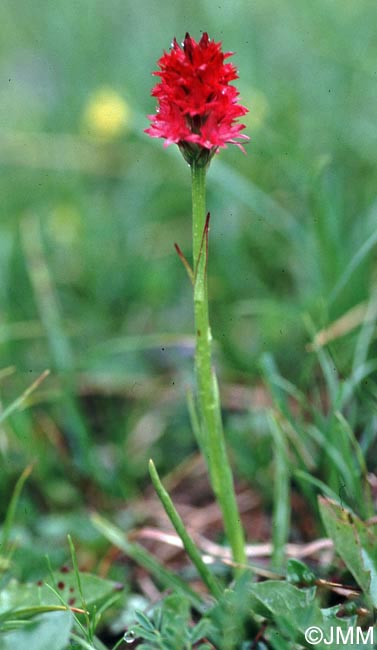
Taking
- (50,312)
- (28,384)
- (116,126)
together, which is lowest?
(28,384)

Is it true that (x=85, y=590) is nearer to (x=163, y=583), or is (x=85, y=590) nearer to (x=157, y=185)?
(x=163, y=583)

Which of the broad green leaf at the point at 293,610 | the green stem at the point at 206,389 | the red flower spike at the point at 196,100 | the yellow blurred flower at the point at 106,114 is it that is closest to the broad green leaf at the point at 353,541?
the broad green leaf at the point at 293,610

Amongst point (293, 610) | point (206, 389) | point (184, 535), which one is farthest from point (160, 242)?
point (293, 610)

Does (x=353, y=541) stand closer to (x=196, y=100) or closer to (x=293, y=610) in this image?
(x=293, y=610)

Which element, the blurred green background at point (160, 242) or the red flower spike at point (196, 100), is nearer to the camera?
the red flower spike at point (196, 100)

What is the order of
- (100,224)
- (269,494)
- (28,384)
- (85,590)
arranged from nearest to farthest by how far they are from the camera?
(85,590)
(269,494)
(28,384)
(100,224)

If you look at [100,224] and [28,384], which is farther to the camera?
[100,224]

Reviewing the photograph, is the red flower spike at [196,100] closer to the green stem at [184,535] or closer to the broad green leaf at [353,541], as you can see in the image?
the green stem at [184,535]

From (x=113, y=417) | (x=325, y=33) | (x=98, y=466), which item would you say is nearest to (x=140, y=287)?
(x=113, y=417)
